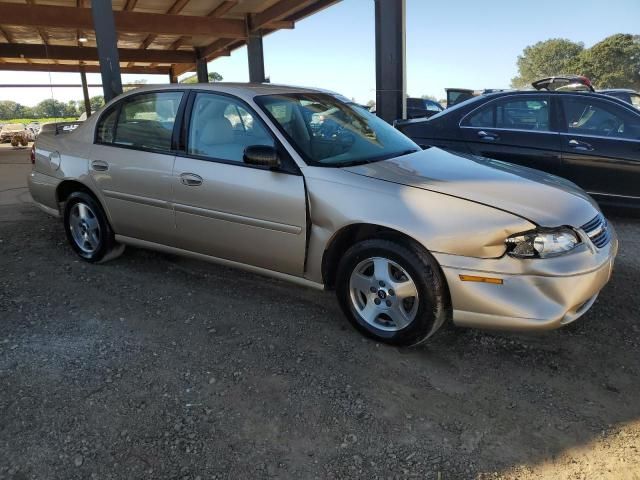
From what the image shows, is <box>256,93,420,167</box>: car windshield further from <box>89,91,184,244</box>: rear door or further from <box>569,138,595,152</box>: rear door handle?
<box>569,138,595,152</box>: rear door handle

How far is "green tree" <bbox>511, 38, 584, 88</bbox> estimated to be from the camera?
295 feet

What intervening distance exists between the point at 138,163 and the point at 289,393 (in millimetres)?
2306

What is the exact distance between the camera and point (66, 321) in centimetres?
346

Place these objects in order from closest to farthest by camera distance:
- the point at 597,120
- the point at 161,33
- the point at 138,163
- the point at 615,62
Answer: the point at 138,163, the point at 597,120, the point at 161,33, the point at 615,62

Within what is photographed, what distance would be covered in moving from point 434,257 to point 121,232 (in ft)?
9.08

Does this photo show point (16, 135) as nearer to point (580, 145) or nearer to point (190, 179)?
point (190, 179)

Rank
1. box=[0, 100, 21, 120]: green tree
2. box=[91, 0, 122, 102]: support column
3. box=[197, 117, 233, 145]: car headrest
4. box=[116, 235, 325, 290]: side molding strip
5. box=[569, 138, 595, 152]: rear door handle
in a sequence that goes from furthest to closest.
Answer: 1. box=[0, 100, 21, 120]: green tree
2. box=[91, 0, 122, 102]: support column
3. box=[569, 138, 595, 152]: rear door handle
4. box=[197, 117, 233, 145]: car headrest
5. box=[116, 235, 325, 290]: side molding strip

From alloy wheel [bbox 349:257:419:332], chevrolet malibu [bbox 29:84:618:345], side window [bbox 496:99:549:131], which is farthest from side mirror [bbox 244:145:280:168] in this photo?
side window [bbox 496:99:549:131]

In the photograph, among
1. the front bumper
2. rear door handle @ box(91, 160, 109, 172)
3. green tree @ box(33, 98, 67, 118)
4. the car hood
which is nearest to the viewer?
the front bumper

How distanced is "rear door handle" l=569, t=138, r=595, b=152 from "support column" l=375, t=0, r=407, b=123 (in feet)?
9.89

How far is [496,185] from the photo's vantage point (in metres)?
3.05

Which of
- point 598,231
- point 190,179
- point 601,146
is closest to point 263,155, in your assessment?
point 190,179

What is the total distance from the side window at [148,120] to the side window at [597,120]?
164 inches

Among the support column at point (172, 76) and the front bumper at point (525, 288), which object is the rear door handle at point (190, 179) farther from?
the support column at point (172, 76)
